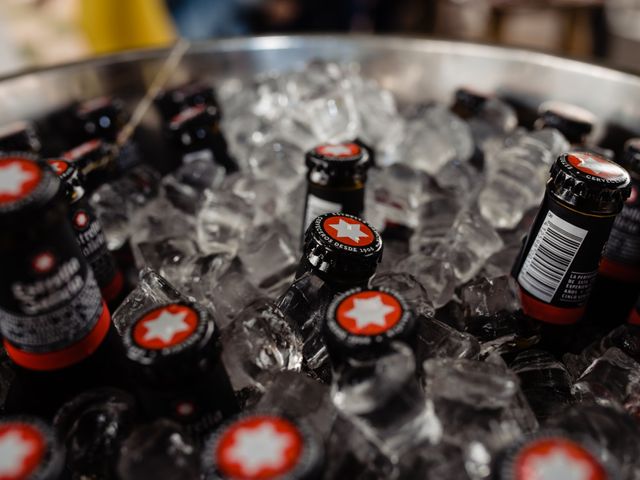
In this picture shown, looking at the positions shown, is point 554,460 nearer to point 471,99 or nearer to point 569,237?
point 569,237

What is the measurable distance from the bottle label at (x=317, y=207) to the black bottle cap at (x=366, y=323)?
287 mm

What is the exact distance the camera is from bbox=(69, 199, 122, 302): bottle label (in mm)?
897

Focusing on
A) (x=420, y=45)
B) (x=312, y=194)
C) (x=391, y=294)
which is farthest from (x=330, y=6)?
(x=391, y=294)

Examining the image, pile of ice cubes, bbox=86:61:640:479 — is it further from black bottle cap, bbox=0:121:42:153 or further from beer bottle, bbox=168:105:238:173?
black bottle cap, bbox=0:121:42:153

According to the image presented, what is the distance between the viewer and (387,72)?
1.75 m

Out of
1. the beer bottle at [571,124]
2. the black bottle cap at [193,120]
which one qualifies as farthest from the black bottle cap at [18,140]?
the beer bottle at [571,124]

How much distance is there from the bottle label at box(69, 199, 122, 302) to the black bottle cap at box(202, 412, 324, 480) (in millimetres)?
456

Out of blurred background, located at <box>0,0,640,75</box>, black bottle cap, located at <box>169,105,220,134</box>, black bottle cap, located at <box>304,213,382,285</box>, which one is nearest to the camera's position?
black bottle cap, located at <box>304,213,382,285</box>

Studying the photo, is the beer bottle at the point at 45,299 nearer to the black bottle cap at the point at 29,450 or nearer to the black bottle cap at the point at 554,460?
the black bottle cap at the point at 29,450

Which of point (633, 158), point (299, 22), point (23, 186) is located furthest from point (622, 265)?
point (299, 22)

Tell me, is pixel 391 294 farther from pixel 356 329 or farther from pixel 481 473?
pixel 481 473

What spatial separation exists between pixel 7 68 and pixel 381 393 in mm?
2204

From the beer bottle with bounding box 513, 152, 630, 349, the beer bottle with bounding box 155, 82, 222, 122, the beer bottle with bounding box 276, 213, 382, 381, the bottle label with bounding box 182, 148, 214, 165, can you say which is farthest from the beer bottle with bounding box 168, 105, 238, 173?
the beer bottle with bounding box 513, 152, 630, 349

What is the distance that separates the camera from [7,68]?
2.12m
